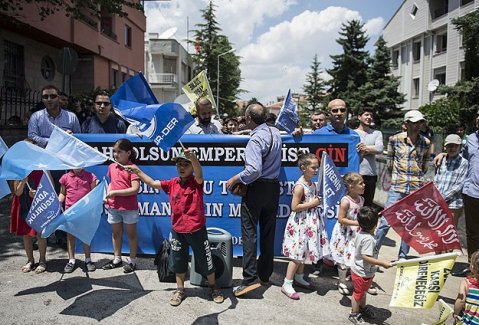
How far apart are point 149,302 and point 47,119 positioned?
2.90 meters

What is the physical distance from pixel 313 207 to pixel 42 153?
2942mm

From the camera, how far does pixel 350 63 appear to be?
33.1m

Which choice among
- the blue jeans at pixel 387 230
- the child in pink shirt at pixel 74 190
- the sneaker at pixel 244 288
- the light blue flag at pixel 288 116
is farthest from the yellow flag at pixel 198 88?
the sneaker at pixel 244 288

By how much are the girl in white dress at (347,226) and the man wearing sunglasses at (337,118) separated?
921 mm

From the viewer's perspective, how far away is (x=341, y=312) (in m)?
4.10

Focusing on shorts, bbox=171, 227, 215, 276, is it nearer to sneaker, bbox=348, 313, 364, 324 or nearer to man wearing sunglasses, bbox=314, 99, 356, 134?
sneaker, bbox=348, 313, 364, 324

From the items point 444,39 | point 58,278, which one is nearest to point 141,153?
point 58,278

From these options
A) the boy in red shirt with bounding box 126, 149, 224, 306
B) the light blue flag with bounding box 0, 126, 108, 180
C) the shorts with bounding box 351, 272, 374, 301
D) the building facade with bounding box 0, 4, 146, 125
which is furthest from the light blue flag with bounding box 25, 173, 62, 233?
the building facade with bounding box 0, 4, 146, 125

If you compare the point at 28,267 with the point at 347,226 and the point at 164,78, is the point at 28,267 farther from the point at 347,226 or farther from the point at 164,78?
the point at 164,78

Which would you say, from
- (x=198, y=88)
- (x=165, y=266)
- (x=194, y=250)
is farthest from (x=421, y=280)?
(x=198, y=88)

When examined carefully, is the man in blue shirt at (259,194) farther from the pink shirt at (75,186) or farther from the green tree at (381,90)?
the green tree at (381,90)

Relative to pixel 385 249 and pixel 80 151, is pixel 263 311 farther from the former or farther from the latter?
pixel 385 249

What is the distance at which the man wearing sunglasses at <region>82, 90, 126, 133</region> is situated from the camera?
5.61 metres

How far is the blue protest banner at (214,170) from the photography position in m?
5.12
